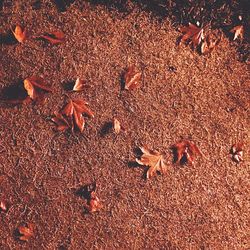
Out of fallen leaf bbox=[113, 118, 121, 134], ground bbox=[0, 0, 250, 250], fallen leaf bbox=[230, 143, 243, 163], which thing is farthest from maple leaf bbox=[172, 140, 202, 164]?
fallen leaf bbox=[113, 118, 121, 134]

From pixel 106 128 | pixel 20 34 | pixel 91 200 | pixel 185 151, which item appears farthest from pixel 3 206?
pixel 185 151

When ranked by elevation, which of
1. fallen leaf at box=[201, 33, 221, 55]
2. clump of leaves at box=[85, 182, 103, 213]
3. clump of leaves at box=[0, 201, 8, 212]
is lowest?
clump of leaves at box=[0, 201, 8, 212]

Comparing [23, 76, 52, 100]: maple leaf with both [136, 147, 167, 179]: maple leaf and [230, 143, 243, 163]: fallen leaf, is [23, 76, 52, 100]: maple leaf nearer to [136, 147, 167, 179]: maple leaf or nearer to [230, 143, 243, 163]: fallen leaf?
[136, 147, 167, 179]: maple leaf

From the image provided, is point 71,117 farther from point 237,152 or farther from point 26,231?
point 237,152

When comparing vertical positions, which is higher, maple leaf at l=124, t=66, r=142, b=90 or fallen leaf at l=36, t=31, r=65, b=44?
fallen leaf at l=36, t=31, r=65, b=44

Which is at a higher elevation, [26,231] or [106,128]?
[106,128]

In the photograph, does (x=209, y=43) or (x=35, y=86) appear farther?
(x=209, y=43)
